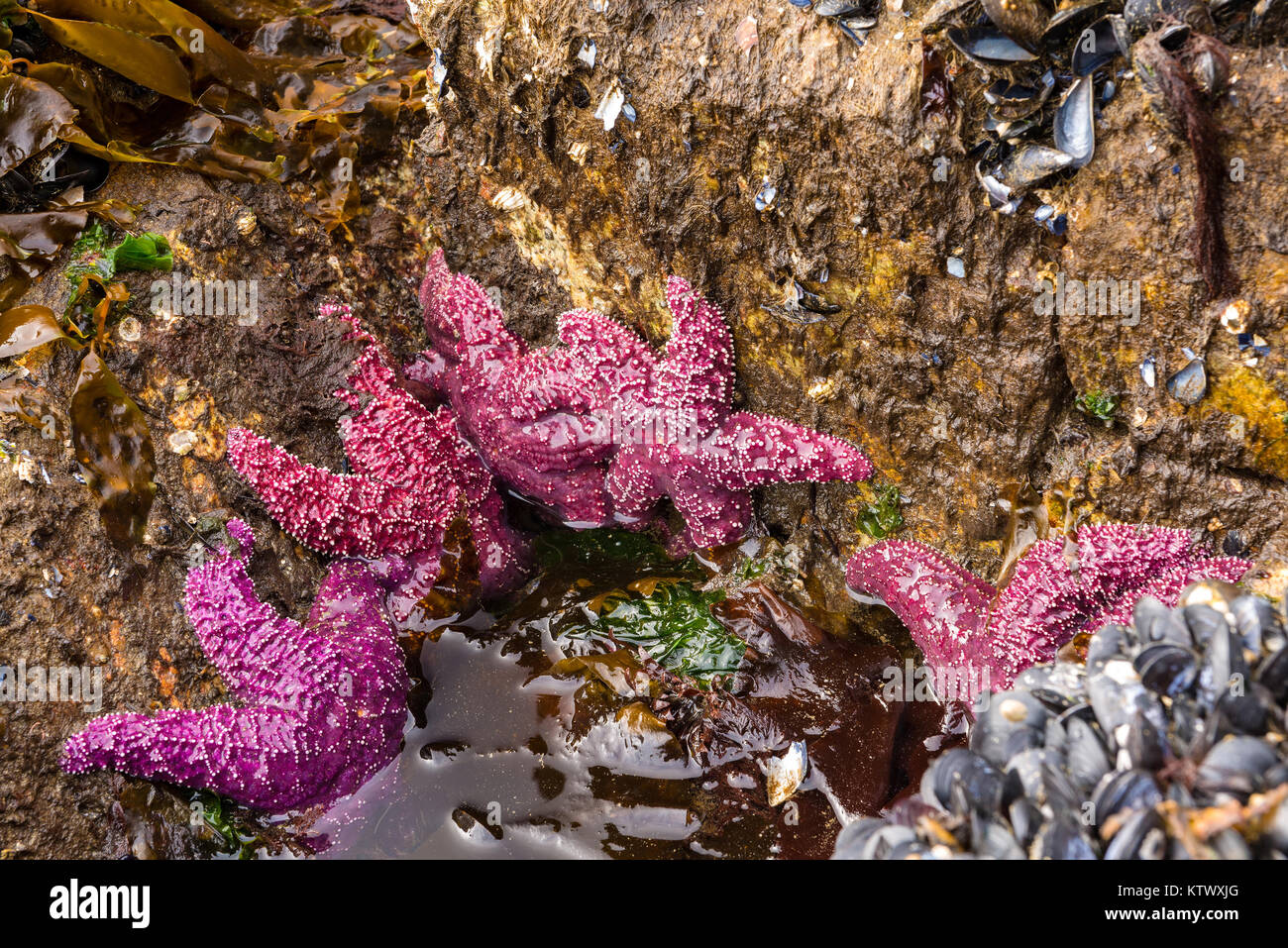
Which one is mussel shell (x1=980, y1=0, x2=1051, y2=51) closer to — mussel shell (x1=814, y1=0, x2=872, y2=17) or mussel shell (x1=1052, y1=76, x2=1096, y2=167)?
mussel shell (x1=1052, y1=76, x2=1096, y2=167)

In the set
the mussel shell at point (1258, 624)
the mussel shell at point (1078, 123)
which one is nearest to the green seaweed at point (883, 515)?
the mussel shell at point (1078, 123)

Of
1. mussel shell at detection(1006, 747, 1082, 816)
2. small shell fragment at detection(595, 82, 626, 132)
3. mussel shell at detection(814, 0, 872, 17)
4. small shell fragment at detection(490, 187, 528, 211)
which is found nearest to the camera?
mussel shell at detection(1006, 747, 1082, 816)

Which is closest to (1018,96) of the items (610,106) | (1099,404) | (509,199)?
(1099,404)

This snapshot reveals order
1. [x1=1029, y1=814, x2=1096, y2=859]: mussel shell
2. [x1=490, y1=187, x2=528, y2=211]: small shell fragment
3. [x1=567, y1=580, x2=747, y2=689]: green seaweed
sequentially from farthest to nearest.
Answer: [x1=490, y1=187, x2=528, y2=211]: small shell fragment
[x1=567, y1=580, x2=747, y2=689]: green seaweed
[x1=1029, y1=814, x2=1096, y2=859]: mussel shell

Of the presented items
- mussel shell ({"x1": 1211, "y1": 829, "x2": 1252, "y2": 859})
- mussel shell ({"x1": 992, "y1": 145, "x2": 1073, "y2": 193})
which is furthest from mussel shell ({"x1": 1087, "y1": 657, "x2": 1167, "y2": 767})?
mussel shell ({"x1": 992, "y1": 145, "x2": 1073, "y2": 193})

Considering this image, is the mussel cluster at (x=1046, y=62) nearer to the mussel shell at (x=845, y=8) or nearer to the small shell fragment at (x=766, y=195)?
the mussel shell at (x=845, y=8)

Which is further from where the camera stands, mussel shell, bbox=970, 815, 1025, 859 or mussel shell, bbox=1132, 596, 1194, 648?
mussel shell, bbox=1132, 596, 1194, 648

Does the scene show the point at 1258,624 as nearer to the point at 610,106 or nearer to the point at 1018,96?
the point at 1018,96
